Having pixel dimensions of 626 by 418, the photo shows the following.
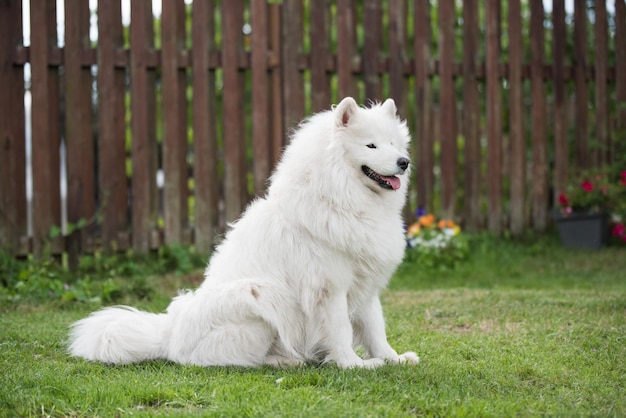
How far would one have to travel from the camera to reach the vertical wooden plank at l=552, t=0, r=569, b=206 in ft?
27.6

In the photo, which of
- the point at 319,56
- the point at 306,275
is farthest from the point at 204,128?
the point at 306,275

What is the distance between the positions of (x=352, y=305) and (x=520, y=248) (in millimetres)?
4488

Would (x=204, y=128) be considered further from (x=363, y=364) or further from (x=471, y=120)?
(x=363, y=364)

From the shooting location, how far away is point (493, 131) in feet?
26.9

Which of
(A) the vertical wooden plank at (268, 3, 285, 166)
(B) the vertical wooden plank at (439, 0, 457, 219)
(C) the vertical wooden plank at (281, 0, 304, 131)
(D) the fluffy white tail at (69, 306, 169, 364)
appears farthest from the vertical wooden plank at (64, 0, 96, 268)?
(B) the vertical wooden plank at (439, 0, 457, 219)

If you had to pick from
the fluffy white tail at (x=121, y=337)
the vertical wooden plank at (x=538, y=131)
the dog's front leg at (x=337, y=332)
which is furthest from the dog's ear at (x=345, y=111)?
the vertical wooden plank at (x=538, y=131)

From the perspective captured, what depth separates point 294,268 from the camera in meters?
3.92

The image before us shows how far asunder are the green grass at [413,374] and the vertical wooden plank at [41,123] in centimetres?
123

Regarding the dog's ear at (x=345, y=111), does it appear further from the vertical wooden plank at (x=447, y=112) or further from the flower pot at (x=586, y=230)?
the flower pot at (x=586, y=230)

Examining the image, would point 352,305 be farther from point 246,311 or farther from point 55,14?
point 55,14

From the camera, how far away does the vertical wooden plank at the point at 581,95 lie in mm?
8594

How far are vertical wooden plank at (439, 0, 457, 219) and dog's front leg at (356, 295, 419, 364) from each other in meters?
4.12

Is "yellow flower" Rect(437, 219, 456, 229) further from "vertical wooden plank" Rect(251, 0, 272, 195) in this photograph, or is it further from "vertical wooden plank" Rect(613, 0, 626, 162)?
"vertical wooden plank" Rect(613, 0, 626, 162)

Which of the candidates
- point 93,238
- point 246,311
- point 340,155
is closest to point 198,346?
point 246,311
